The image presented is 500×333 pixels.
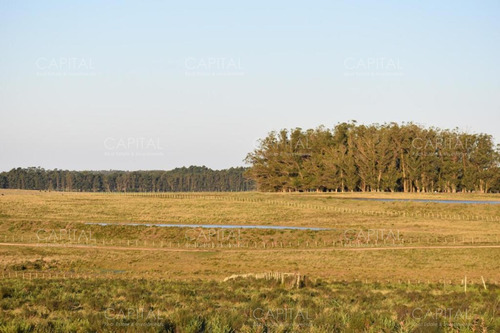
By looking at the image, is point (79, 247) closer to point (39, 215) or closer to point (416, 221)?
point (39, 215)

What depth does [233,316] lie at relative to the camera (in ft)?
75.3

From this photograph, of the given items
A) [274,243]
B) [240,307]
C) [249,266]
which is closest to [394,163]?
[274,243]

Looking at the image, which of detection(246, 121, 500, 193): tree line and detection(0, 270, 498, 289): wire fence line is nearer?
detection(0, 270, 498, 289): wire fence line

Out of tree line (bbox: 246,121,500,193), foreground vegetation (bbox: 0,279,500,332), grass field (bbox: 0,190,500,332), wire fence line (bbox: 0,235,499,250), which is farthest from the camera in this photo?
tree line (bbox: 246,121,500,193)

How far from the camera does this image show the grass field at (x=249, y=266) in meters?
23.5

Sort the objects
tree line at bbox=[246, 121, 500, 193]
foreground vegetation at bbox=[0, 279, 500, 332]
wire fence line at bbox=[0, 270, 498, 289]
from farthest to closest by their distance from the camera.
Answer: tree line at bbox=[246, 121, 500, 193]
wire fence line at bbox=[0, 270, 498, 289]
foreground vegetation at bbox=[0, 279, 500, 332]

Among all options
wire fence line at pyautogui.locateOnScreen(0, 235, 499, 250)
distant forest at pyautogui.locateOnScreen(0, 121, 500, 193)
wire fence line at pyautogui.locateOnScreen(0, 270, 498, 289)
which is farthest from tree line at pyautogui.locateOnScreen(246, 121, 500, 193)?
wire fence line at pyautogui.locateOnScreen(0, 270, 498, 289)

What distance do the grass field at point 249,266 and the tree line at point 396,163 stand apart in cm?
3145

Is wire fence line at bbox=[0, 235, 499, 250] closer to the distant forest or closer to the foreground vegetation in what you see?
the foreground vegetation

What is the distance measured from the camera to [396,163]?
149 meters

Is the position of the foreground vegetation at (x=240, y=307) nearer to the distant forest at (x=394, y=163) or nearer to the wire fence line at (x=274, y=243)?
the wire fence line at (x=274, y=243)

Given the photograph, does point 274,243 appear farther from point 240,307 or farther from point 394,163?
point 394,163

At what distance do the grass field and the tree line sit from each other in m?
31.5

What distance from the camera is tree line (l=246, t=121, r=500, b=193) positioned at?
143500mm
